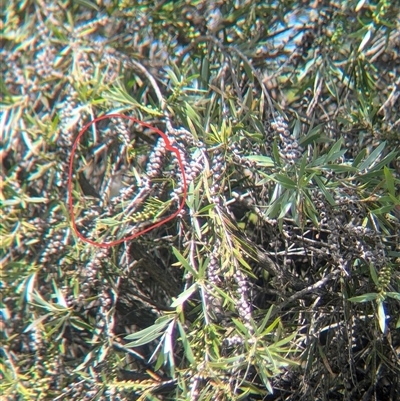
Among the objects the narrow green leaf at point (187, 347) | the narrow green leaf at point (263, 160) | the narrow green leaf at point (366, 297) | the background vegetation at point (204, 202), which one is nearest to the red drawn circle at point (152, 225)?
the background vegetation at point (204, 202)

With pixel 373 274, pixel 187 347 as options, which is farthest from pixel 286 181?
pixel 187 347

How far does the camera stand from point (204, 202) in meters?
1.96

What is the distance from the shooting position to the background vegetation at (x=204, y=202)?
5.93 feet

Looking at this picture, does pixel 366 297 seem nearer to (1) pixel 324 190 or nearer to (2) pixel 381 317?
(2) pixel 381 317

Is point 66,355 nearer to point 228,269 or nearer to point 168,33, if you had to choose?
point 228,269

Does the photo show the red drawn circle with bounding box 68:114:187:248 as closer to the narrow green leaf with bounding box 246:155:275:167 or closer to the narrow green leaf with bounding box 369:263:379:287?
the narrow green leaf with bounding box 246:155:275:167

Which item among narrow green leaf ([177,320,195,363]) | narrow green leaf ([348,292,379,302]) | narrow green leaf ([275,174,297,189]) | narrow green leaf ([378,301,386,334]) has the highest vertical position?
narrow green leaf ([275,174,297,189])

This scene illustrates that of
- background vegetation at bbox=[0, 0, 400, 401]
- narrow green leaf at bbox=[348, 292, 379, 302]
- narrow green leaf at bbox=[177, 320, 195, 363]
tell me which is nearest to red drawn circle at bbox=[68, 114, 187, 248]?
background vegetation at bbox=[0, 0, 400, 401]

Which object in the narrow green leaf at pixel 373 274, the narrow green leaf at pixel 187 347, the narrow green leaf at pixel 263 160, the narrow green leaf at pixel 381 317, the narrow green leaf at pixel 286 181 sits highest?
the narrow green leaf at pixel 286 181

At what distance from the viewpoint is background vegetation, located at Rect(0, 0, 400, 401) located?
1.81 m

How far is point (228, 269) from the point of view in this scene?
72.2 inches

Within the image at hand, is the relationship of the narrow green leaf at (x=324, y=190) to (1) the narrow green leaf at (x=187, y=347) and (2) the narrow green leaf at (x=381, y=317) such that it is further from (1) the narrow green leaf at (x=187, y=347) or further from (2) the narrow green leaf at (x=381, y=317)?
(1) the narrow green leaf at (x=187, y=347)

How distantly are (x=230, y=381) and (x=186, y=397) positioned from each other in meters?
0.12

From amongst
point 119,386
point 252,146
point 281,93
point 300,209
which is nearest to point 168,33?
point 281,93
